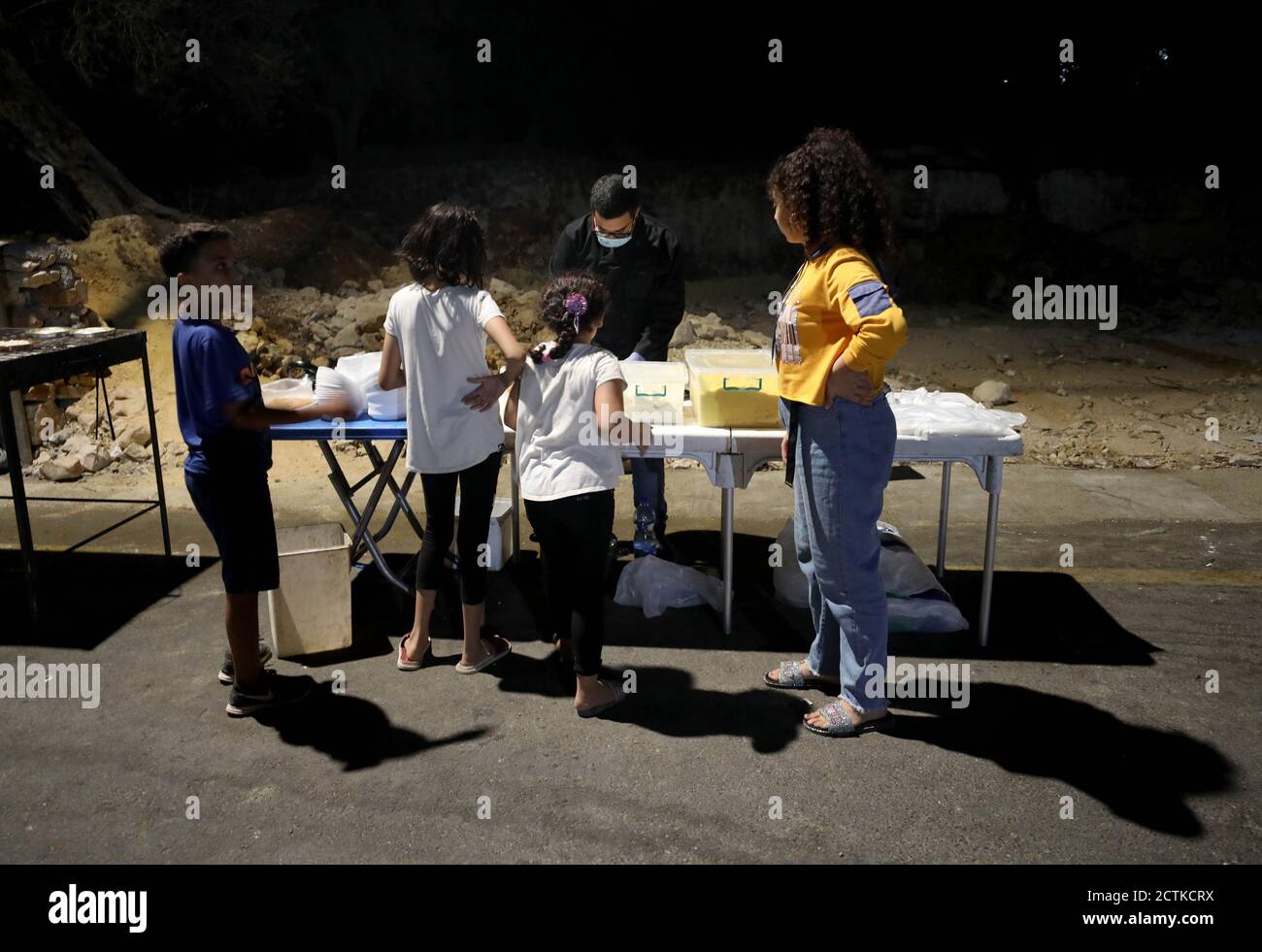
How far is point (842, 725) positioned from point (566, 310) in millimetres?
1714

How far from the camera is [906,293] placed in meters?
14.9

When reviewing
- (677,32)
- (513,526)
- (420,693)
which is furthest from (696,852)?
(677,32)

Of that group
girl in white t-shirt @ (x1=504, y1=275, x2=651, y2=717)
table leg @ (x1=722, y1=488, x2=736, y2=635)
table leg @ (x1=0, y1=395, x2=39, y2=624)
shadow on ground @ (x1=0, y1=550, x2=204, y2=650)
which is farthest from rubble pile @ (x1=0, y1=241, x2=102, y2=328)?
table leg @ (x1=722, y1=488, x2=736, y2=635)

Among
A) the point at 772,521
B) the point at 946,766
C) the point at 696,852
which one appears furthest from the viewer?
the point at 772,521

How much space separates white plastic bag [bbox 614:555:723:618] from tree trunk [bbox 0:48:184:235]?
9189mm

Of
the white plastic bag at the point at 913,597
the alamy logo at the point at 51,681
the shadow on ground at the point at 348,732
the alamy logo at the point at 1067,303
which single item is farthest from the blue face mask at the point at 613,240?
the alamy logo at the point at 1067,303

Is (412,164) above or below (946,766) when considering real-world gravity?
above

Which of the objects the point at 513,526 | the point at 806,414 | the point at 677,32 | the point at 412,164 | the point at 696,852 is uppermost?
the point at 677,32

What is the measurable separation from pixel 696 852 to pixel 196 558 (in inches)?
139

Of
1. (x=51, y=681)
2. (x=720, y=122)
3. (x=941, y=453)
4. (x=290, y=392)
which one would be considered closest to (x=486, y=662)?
(x=290, y=392)

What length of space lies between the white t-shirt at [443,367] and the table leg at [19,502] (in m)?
1.77

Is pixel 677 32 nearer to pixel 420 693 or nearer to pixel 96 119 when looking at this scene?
pixel 96 119

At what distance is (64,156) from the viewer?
11062 millimetres

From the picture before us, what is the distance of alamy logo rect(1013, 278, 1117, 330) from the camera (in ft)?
44.3
